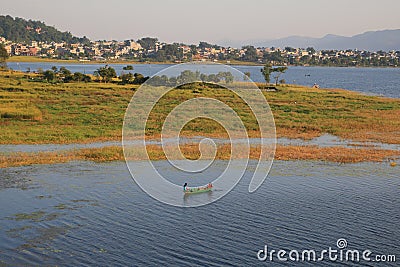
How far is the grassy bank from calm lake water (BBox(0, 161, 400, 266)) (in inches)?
568

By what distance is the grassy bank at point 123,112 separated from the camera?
2031 inches

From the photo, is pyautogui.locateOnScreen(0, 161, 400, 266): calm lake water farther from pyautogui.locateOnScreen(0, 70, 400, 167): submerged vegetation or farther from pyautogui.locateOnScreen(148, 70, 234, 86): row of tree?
pyautogui.locateOnScreen(148, 70, 234, 86): row of tree

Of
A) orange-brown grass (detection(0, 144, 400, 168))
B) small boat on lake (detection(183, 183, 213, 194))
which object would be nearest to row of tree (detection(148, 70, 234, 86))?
orange-brown grass (detection(0, 144, 400, 168))

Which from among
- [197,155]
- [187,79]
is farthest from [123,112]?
[187,79]

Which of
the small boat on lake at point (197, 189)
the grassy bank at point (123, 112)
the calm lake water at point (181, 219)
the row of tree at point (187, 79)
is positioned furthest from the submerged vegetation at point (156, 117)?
the small boat on lake at point (197, 189)

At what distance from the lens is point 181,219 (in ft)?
88.9

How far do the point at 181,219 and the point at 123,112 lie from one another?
1512 inches

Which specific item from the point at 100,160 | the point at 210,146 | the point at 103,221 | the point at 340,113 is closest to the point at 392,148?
the point at 210,146

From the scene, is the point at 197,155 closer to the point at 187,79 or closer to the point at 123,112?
the point at 123,112

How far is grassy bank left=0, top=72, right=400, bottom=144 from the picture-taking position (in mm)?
51594

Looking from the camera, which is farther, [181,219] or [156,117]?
[156,117]

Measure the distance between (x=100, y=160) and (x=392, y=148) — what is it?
2636cm

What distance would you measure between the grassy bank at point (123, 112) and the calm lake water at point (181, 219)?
14.4 m

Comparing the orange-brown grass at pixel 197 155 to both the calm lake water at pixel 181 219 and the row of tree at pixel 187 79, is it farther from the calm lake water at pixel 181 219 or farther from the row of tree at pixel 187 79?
the row of tree at pixel 187 79
